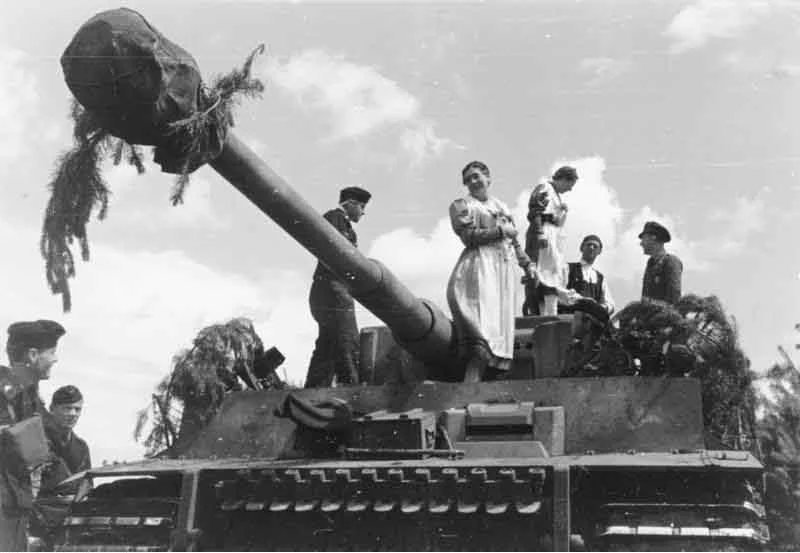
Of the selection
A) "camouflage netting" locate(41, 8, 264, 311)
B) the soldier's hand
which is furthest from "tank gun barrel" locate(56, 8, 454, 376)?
the soldier's hand

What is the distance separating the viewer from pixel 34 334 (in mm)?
7195

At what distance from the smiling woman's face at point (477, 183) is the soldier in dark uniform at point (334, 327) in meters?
1.45

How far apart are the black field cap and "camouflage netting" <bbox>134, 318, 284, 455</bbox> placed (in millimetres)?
1092

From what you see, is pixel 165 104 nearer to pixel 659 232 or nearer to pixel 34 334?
pixel 34 334

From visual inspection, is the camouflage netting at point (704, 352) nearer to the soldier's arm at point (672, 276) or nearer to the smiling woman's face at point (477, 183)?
the soldier's arm at point (672, 276)

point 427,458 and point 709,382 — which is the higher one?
point 709,382

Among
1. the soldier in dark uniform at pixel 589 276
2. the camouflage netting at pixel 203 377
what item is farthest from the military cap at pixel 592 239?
the camouflage netting at pixel 203 377

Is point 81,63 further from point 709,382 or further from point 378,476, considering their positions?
point 709,382

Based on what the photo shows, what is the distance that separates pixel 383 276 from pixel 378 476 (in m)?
1.67

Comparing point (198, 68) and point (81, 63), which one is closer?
point (81, 63)

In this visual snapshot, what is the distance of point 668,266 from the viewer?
29.9ft

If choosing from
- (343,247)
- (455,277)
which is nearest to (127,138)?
(343,247)

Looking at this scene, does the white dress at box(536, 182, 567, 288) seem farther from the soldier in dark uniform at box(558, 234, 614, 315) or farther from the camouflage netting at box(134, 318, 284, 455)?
the camouflage netting at box(134, 318, 284, 455)

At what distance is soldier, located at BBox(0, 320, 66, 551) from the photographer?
248 inches
